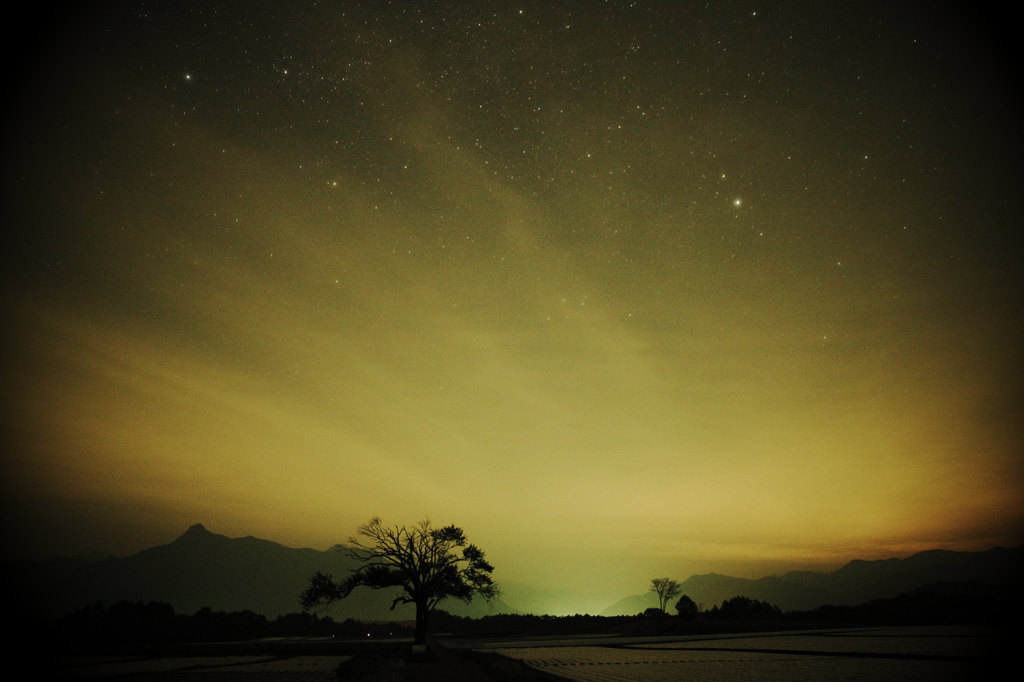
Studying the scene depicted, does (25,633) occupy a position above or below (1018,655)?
below

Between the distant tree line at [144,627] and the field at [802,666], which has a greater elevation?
the field at [802,666]

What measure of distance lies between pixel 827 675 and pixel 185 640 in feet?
343

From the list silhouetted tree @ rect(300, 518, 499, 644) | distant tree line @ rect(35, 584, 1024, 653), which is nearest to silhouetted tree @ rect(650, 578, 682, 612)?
distant tree line @ rect(35, 584, 1024, 653)

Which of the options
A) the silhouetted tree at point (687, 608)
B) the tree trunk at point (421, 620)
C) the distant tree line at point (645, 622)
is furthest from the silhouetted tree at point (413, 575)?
the silhouetted tree at point (687, 608)

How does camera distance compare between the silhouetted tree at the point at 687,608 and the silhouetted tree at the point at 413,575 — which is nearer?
the silhouetted tree at the point at 413,575

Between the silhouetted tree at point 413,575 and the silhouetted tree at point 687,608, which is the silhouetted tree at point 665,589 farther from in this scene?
the silhouetted tree at point 413,575

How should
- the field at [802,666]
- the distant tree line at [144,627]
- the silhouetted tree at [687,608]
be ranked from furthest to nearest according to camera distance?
1. the silhouetted tree at [687,608]
2. the distant tree line at [144,627]
3. the field at [802,666]

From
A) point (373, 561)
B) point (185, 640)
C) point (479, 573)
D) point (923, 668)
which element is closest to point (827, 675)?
point (923, 668)

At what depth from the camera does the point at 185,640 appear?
92938mm

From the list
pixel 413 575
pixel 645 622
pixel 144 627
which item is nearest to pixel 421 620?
pixel 413 575

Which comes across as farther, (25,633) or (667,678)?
(25,633)

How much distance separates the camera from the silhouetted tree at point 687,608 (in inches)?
4186

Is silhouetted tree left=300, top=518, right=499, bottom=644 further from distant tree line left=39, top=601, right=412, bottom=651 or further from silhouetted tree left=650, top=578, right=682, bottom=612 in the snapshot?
silhouetted tree left=650, top=578, right=682, bottom=612

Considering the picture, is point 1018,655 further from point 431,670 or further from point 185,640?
point 185,640
